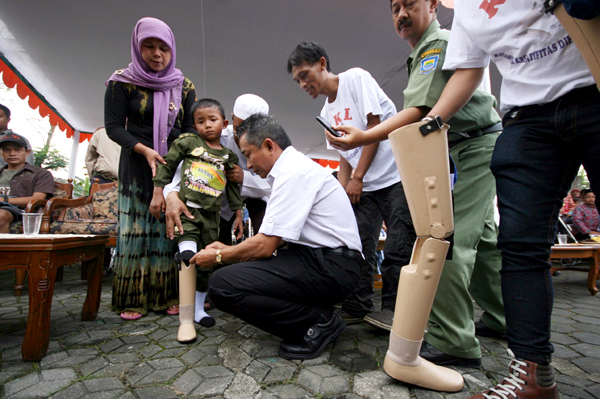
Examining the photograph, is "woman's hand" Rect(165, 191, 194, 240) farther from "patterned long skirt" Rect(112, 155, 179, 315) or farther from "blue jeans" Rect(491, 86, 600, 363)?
"blue jeans" Rect(491, 86, 600, 363)

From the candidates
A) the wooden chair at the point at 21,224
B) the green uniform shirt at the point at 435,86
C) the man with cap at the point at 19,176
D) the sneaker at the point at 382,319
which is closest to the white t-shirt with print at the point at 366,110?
the green uniform shirt at the point at 435,86

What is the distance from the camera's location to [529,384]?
974mm

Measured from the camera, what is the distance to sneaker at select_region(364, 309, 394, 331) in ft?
5.92

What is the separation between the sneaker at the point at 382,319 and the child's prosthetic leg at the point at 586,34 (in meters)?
1.42

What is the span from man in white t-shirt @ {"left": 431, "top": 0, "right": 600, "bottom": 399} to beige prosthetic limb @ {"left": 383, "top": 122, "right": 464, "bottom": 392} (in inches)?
9.3

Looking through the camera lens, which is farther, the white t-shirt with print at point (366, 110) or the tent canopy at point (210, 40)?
the tent canopy at point (210, 40)

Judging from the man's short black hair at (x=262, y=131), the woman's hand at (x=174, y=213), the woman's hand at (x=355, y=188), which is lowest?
Answer: the woman's hand at (x=174, y=213)

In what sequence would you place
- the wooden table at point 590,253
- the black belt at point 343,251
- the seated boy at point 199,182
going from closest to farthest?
the black belt at point 343,251 < the seated boy at point 199,182 < the wooden table at point 590,253

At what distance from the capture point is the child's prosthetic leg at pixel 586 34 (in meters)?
0.79

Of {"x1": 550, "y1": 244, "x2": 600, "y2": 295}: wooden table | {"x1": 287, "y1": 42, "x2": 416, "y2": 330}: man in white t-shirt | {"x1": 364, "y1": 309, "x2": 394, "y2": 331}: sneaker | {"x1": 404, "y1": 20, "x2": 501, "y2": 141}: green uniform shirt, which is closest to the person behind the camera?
{"x1": 404, "y1": 20, "x2": 501, "y2": 141}: green uniform shirt

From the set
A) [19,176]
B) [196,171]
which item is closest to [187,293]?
[196,171]

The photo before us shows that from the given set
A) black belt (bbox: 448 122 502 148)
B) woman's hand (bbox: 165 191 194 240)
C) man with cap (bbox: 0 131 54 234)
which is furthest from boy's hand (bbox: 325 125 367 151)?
man with cap (bbox: 0 131 54 234)

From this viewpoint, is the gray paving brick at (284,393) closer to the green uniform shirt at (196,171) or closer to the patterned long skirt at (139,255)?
the green uniform shirt at (196,171)

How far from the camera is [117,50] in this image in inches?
203
